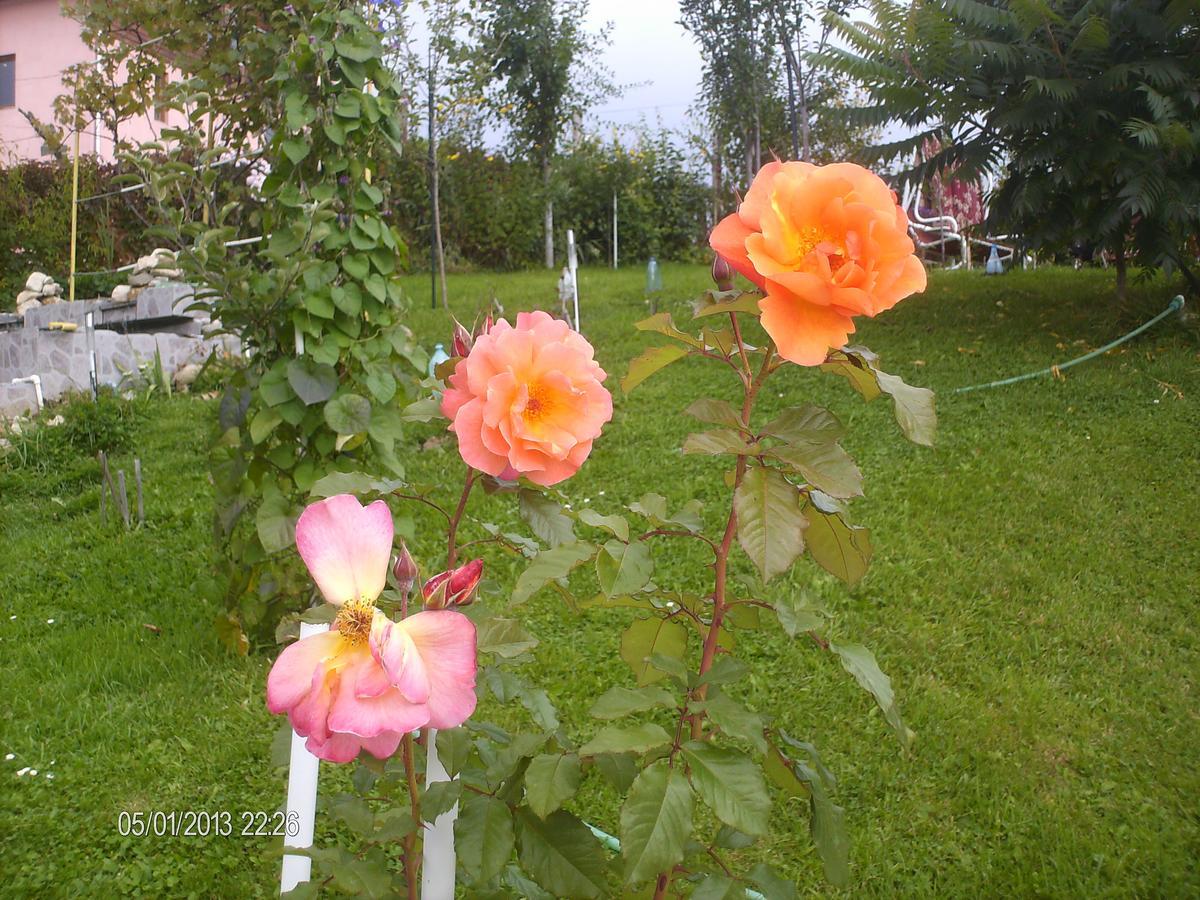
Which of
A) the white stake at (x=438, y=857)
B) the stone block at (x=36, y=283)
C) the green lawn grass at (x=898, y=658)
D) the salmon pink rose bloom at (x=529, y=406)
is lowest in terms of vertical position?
the green lawn grass at (x=898, y=658)

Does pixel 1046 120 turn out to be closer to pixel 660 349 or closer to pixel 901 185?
pixel 901 185

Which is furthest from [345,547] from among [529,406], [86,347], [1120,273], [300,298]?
[86,347]

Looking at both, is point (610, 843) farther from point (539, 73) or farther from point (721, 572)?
point (539, 73)

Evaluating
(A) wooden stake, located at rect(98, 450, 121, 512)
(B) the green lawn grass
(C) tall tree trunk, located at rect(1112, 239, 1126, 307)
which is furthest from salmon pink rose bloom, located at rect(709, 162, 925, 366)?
(C) tall tree trunk, located at rect(1112, 239, 1126, 307)

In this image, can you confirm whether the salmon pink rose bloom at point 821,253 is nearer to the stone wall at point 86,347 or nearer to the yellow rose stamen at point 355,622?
the yellow rose stamen at point 355,622

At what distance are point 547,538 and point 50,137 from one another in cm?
895

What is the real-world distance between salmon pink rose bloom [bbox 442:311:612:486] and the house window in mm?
16485

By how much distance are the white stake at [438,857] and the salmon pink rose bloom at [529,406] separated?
35cm

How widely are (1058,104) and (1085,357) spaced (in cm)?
118

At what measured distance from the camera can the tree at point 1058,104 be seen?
411cm

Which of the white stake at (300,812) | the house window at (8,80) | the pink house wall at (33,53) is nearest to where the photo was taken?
the white stake at (300,812)

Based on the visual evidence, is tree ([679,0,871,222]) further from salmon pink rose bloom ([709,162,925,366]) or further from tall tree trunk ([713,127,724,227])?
salmon pink rose bloom ([709,162,925,366])

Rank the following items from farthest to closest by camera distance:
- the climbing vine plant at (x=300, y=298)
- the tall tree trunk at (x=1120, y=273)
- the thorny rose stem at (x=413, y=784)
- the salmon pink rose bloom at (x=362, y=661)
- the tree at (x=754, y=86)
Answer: the tree at (x=754, y=86) < the tall tree trunk at (x=1120, y=273) < the climbing vine plant at (x=300, y=298) < the thorny rose stem at (x=413, y=784) < the salmon pink rose bloom at (x=362, y=661)

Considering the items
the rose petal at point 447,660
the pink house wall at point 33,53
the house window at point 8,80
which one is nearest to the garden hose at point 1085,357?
the rose petal at point 447,660
